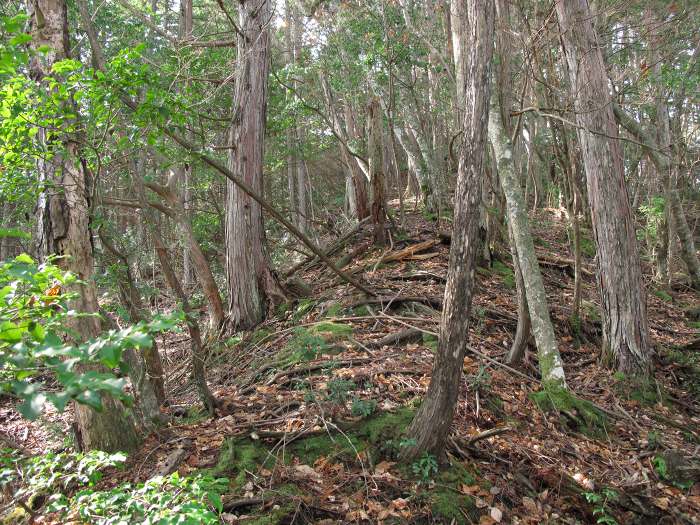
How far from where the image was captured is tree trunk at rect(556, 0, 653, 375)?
6969mm

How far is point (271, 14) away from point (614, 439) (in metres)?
8.07

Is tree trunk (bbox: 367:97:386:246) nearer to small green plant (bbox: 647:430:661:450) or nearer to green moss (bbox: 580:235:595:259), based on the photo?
small green plant (bbox: 647:430:661:450)

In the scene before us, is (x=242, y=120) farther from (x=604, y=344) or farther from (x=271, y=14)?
(x=604, y=344)

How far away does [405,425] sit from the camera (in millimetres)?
4578

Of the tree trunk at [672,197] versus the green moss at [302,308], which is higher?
the tree trunk at [672,197]

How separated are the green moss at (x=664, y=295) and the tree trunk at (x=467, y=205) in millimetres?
9263

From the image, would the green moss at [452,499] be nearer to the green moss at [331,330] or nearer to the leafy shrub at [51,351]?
the green moss at [331,330]

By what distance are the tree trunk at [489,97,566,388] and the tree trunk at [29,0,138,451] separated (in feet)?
15.3

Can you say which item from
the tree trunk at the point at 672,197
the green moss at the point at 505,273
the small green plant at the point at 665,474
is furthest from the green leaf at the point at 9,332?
the tree trunk at the point at 672,197

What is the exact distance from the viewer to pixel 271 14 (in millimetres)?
8320

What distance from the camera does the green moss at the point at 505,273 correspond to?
30.6ft

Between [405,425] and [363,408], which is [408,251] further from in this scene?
[405,425]

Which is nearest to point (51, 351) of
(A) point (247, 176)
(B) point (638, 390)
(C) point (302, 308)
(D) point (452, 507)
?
(D) point (452, 507)

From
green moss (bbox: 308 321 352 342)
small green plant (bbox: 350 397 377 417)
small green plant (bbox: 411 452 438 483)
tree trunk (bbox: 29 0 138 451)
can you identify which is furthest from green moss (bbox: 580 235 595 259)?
tree trunk (bbox: 29 0 138 451)
